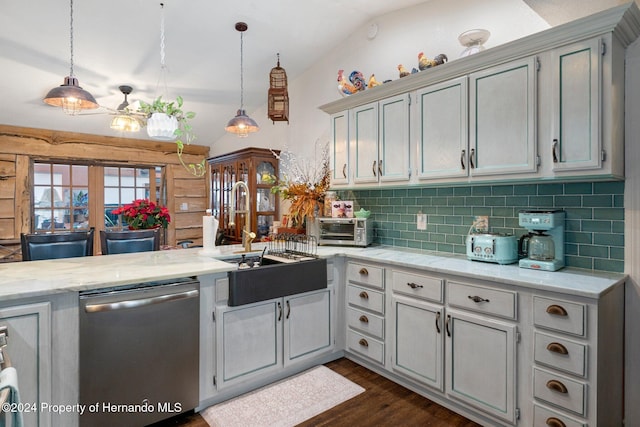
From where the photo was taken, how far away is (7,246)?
4461 mm

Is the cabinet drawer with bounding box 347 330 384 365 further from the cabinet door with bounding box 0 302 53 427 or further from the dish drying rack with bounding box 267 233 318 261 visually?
the cabinet door with bounding box 0 302 53 427

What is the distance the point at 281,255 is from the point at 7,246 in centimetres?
406

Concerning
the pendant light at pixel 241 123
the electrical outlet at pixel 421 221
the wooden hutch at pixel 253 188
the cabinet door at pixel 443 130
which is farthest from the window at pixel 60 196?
the cabinet door at pixel 443 130

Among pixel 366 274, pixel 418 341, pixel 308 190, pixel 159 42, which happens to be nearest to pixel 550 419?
pixel 418 341

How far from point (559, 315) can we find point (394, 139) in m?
1.60

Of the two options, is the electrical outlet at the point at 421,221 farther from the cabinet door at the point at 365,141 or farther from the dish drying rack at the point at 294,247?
the dish drying rack at the point at 294,247

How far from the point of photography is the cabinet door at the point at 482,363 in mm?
1861

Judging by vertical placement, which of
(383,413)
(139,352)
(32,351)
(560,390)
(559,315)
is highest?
(559,315)

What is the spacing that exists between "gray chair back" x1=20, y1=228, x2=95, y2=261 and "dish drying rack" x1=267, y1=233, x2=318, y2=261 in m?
1.38

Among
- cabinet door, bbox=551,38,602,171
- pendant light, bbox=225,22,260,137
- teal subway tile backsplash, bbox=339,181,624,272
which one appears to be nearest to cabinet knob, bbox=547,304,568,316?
teal subway tile backsplash, bbox=339,181,624,272

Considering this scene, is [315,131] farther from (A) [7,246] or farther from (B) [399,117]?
(A) [7,246]

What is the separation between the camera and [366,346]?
2654 mm

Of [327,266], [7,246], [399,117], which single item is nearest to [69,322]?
[327,266]

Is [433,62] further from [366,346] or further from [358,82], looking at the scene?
[366,346]
